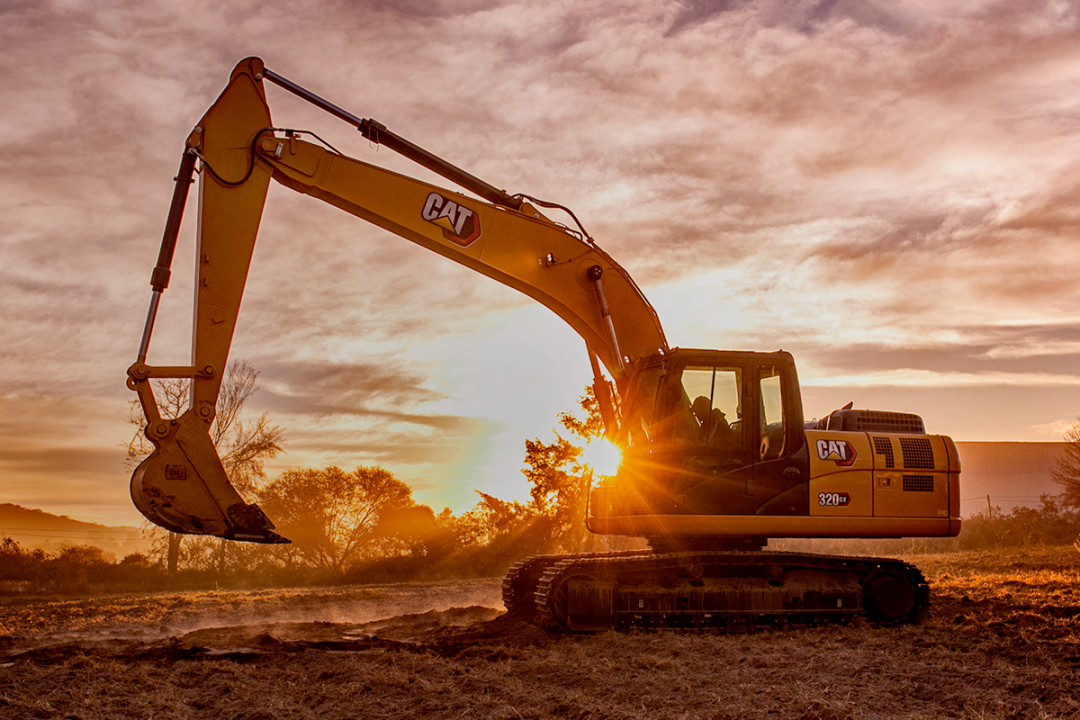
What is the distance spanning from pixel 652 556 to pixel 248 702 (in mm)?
4331

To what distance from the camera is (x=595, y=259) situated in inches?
384

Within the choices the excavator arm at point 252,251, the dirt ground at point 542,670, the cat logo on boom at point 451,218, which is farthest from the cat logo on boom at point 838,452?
the cat logo on boom at point 451,218

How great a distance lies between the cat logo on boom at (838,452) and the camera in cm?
931

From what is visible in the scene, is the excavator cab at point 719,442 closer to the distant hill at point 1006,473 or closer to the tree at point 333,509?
the tree at point 333,509

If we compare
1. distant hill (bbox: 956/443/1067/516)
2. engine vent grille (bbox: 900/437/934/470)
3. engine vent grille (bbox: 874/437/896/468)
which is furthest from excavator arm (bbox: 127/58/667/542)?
distant hill (bbox: 956/443/1067/516)

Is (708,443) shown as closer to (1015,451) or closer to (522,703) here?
(522,703)

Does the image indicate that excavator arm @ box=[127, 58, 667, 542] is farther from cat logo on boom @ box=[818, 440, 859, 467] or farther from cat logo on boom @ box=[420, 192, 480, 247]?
cat logo on boom @ box=[818, 440, 859, 467]

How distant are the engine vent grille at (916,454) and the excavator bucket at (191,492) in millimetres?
6736

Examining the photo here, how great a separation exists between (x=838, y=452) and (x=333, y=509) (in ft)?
51.8

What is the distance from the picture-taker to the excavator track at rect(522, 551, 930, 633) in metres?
8.77

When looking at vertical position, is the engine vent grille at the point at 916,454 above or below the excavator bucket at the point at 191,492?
above

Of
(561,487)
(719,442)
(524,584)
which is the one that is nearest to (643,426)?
(719,442)

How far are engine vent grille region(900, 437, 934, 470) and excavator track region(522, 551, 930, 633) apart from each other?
1117mm

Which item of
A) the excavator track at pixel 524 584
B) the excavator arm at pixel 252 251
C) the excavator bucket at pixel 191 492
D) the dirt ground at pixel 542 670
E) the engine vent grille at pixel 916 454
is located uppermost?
the excavator arm at pixel 252 251
